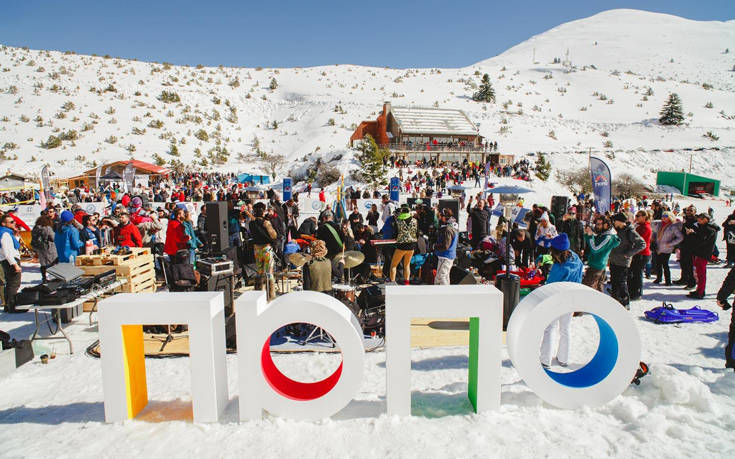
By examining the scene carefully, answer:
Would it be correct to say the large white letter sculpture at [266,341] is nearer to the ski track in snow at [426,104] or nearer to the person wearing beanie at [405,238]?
the ski track in snow at [426,104]

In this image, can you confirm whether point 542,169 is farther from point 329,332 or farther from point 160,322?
point 160,322

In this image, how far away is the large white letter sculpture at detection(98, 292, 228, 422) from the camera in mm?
3371

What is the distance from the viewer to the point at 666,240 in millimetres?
7602

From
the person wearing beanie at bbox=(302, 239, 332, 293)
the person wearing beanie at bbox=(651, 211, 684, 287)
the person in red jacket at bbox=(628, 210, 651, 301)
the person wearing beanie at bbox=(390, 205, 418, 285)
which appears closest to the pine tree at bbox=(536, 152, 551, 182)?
the person wearing beanie at bbox=(651, 211, 684, 287)

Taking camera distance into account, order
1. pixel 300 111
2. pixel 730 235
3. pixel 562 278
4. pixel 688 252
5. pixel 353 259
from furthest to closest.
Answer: pixel 300 111 → pixel 730 235 → pixel 688 252 → pixel 353 259 → pixel 562 278

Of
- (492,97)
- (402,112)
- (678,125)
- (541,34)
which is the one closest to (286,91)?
(402,112)

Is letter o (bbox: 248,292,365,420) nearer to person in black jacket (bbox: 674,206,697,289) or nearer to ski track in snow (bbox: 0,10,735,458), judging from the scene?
ski track in snow (bbox: 0,10,735,458)

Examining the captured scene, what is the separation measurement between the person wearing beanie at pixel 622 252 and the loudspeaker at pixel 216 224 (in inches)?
270

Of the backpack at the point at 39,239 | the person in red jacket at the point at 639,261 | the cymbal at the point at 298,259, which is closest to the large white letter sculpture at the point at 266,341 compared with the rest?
the cymbal at the point at 298,259

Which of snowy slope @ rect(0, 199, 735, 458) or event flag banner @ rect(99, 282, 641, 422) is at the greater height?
event flag banner @ rect(99, 282, 641, 422)

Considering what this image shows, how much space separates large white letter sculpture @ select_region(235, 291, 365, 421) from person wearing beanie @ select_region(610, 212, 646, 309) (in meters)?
4.57

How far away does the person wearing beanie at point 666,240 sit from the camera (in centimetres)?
753

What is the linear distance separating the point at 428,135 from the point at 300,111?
19.1 metres

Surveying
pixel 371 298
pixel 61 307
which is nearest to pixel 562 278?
pixel 371 298
